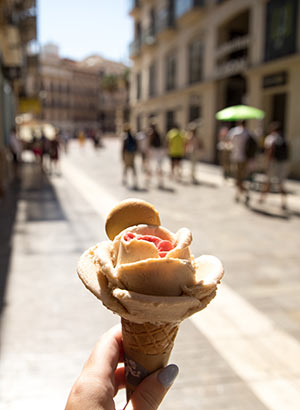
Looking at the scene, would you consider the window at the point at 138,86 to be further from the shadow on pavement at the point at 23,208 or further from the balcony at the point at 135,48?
the shadow on pavement at the point at 23,208

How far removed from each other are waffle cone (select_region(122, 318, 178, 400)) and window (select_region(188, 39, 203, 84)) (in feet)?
75.3

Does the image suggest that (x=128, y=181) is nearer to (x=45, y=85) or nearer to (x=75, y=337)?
(x=75, y=337)

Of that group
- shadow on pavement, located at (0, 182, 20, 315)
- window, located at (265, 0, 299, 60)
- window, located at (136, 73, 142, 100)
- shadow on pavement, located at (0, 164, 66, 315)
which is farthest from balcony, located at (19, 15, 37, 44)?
shadow on pavement, located at (0, 182, 20, 315)

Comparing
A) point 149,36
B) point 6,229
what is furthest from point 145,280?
point 149,36

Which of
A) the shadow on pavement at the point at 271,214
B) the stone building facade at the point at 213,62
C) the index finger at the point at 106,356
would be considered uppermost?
the stone building facade at the point at 213,62

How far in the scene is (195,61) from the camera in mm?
23375

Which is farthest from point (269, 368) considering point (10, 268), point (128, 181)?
point (128, 181)

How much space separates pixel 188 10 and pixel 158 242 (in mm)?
23147

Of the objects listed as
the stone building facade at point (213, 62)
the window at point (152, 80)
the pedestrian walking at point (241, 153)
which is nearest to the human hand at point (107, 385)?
the pedestrian walking at point (241, 153)

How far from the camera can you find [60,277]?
15.4 ft

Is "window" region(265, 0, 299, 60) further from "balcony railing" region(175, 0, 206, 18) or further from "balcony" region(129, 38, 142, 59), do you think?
"balcony" region(129, 38, 142, 59)

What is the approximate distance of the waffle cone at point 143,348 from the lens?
4.19 feet

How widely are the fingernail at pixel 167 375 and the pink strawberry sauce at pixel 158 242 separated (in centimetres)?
37

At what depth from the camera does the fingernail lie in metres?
1.25
